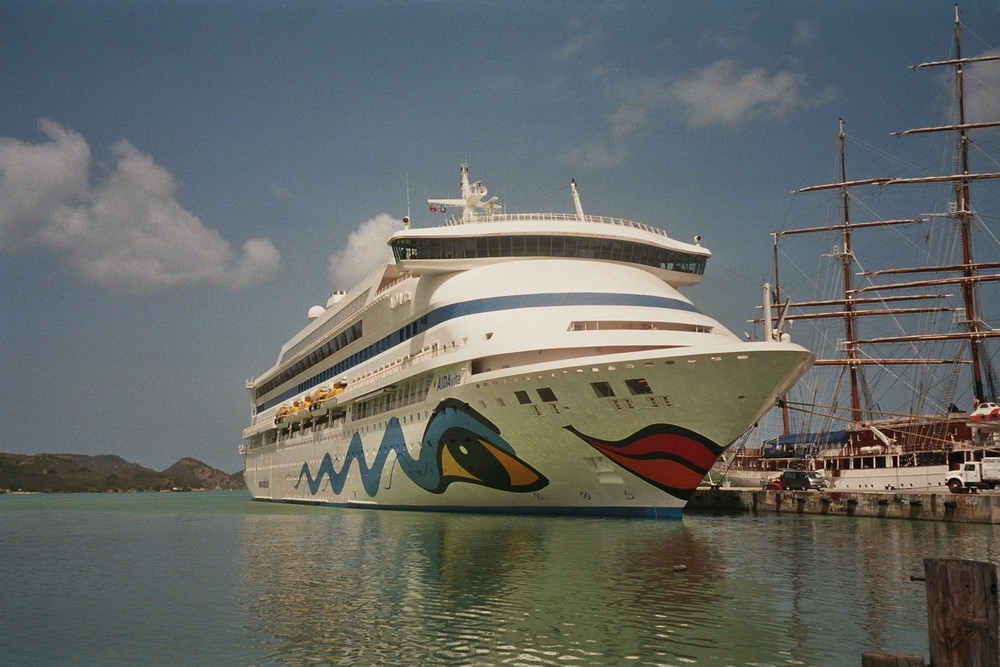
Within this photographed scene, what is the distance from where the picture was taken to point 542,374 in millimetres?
23609

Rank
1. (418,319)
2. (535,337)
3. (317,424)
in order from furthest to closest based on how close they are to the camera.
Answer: (317,424)
(418,319)
(535,337)

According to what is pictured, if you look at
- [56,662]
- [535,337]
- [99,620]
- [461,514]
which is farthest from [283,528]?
[56,662]

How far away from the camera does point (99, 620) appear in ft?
40.6

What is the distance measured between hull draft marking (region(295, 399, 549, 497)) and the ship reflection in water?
8.18 ft

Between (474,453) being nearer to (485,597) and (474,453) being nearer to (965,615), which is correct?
(485,597)

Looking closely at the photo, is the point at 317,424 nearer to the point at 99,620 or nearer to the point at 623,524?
the point at 623,524

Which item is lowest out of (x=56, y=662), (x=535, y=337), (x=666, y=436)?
(x=56, y=662)

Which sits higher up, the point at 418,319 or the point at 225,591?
the point at 418,319

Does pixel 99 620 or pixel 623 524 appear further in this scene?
pixel 623 524

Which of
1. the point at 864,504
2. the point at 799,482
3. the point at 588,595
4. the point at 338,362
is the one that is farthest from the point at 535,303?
the point at 799,482

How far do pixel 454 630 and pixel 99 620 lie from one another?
5.44 m

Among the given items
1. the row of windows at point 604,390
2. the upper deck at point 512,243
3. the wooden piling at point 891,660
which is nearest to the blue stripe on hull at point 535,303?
the upper deck at point 512,243

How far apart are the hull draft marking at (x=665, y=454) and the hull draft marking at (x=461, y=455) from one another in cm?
261

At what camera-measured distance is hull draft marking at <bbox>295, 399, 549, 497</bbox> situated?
84.3 ft
